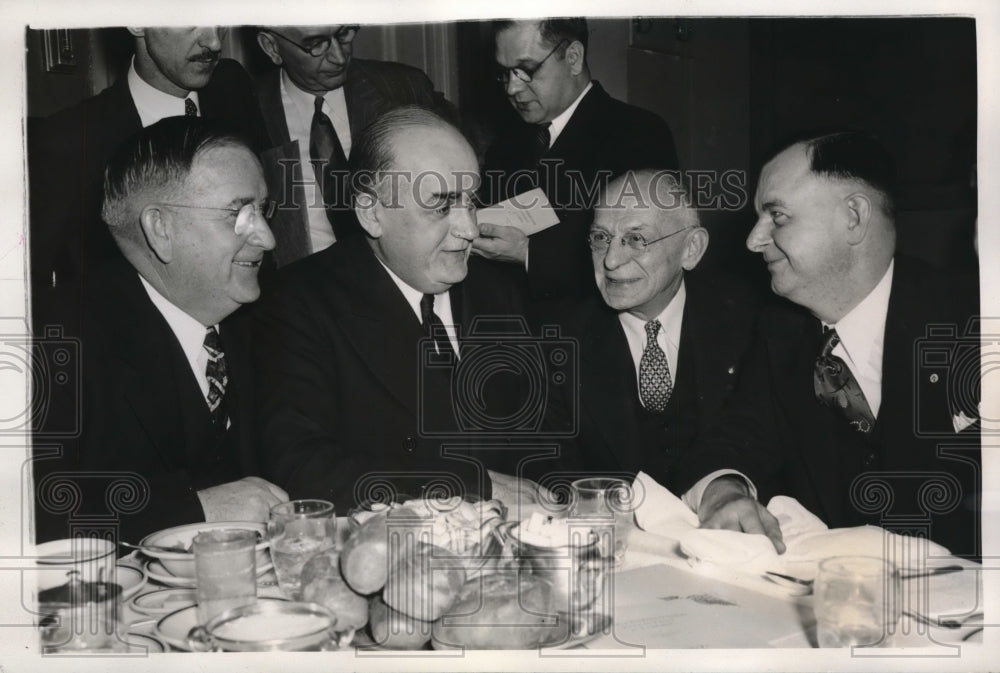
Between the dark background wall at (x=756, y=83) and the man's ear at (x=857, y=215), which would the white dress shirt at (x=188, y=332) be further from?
the man's ear at (x=857, y=215)

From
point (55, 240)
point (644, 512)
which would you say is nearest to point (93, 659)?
point (55, 240)

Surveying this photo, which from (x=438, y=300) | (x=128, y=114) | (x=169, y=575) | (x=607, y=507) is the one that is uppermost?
(x=128, y=114)

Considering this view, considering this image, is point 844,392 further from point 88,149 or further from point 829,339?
point 88,149

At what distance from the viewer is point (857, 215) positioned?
248cm

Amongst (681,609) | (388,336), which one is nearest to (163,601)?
(388,336)

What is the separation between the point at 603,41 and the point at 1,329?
5.38ft

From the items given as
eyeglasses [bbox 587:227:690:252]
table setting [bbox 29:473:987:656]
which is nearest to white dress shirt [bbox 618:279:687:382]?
eyeglasses [bbox 587:227:690:252]

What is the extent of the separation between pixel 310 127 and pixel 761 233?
1.12m

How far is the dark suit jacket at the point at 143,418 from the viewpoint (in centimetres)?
250

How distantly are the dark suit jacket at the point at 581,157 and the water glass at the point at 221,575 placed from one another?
104cm

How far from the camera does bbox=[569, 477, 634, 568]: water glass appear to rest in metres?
2.19

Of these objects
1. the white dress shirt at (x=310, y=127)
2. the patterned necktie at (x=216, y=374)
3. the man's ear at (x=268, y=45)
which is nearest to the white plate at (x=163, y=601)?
the patterned necktie at (x=216, y=374)

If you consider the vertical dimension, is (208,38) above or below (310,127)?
above

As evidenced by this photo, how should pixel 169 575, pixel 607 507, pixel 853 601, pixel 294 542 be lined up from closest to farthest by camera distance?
pixel 853 601 < pixel 294 542 < pixel 169 575 < pixel 607 507
